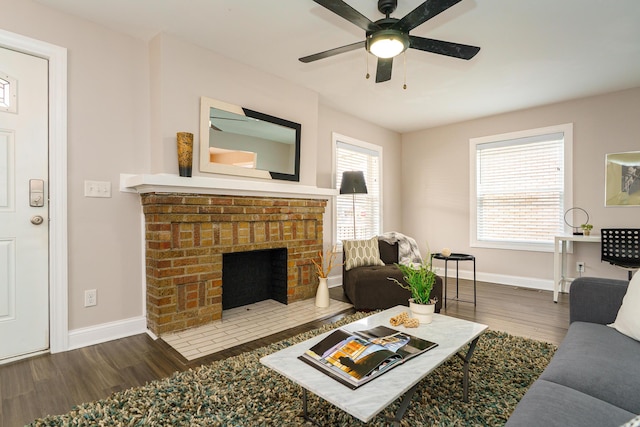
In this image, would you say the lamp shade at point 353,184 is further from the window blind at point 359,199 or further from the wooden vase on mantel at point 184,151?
the wooden vase on mantel at point 184,151

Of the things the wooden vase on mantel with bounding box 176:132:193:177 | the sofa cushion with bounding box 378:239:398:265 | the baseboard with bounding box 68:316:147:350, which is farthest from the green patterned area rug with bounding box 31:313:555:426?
the sofa cushion with bounding box 378:239:398:265

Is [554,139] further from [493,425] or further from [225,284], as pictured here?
[225,284]

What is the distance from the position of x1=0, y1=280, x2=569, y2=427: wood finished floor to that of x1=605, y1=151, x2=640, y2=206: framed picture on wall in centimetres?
169

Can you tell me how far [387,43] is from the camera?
215cm

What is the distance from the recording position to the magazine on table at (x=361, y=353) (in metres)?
1.32

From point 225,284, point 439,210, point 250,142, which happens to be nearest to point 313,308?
point 225,284

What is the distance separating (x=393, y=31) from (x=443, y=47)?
1.35ft

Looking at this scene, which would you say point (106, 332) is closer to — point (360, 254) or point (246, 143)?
point (246, 143)

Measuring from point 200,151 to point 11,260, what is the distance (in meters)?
1.55

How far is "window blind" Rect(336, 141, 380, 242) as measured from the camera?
4738mm

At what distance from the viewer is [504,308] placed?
350 centimetres

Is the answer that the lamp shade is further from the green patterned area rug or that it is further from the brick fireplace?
the green patterned area rug

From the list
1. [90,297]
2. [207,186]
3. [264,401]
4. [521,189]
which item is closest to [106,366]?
[90,297]

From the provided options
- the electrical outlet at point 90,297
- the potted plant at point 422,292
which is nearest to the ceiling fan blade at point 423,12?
the potted plant at point 422,292
